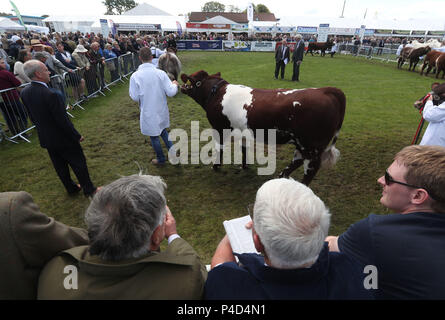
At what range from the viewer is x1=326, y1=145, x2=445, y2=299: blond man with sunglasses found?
1.05 m

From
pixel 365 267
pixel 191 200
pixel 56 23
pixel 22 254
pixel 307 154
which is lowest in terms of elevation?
pixel 191 200

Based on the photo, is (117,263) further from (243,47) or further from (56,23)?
(56,23)

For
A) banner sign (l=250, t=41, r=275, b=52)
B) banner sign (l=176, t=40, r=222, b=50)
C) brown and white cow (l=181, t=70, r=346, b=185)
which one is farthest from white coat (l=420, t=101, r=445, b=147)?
banner sign (l=250, t=41, r=275, b=52)

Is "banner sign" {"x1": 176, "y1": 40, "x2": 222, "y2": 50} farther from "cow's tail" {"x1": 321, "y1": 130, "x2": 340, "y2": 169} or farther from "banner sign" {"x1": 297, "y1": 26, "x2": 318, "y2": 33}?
"cow's tail" {"x1": 321, "y1": 130, "x2": 340, "y2": 169}

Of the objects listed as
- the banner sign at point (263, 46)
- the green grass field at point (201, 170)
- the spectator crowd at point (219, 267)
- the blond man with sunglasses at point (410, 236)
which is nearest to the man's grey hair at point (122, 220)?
the spectator crowd at point (219, 267)

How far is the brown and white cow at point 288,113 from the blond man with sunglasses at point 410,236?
170 centimetres

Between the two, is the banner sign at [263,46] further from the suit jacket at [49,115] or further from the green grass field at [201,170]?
the suit jacket at [49,115]

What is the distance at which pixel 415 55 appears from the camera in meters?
14.4

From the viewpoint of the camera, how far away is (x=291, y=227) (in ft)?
2.99

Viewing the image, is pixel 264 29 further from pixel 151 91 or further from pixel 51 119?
pixel 51 119

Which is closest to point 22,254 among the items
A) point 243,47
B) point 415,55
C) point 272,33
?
point 415,55

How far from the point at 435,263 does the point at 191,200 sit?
2943 mm

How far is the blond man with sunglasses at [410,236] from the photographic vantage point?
3.44 ft

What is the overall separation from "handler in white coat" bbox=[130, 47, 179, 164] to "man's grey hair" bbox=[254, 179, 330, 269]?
318cm
